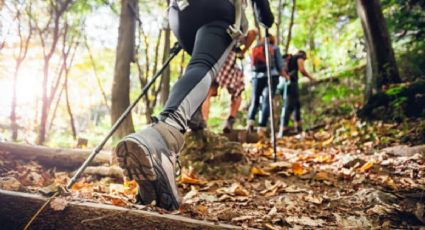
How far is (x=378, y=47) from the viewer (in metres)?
6.49

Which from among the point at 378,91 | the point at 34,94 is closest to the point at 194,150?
the point at 378,91

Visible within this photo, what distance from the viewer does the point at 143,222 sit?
53.7 inches

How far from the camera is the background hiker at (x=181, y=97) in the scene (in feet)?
5.03

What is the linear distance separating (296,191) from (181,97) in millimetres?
1293

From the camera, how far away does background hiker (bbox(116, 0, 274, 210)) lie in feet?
5.03

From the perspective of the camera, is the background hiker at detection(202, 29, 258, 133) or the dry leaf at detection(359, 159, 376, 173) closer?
the dry leaf at detection(359, 159, 376, 173)

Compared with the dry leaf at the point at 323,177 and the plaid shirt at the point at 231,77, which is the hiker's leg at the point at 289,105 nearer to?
the plaid shirt at the point at 231,77

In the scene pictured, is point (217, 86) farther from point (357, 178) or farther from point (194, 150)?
point (357, 178)

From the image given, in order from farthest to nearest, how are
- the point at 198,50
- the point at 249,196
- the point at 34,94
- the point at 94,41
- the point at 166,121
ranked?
the point at 34,94, the point at 94,41, the point at 249,196, the point at 198,50, the point at 166,121

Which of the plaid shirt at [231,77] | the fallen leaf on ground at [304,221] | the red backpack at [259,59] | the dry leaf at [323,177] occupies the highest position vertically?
the red backpack at [259,59]

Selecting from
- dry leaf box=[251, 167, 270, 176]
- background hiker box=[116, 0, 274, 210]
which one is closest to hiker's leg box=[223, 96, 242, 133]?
dry leaf box=[251, 167, 270, 176]

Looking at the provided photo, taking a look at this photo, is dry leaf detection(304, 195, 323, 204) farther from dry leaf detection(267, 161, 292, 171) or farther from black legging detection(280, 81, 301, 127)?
black legging detection(280, 81, 301, 127)

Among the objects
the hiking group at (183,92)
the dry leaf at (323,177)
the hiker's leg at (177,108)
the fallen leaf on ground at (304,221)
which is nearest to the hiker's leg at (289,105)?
the dry leaf at (323,177)

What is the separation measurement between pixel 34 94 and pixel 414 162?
1684cm
